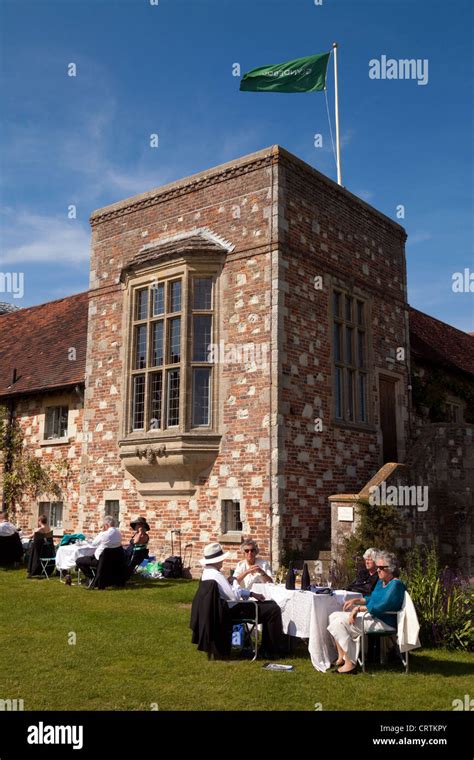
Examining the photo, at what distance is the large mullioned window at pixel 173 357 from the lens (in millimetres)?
14664

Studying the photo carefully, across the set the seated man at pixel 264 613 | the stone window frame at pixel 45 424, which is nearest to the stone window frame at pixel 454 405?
the stone window frame at pixel 45 424

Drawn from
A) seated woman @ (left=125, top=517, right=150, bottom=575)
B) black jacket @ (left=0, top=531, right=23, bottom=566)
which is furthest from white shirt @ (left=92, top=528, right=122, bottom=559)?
black jacket @ (left=0, top=531, right=23, bottom=566)

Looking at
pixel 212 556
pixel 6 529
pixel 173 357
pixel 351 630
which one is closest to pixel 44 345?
pixel 6 529

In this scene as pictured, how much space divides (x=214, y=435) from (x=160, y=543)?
2810mm

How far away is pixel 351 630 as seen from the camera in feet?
26.0

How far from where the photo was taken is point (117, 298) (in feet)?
55.6

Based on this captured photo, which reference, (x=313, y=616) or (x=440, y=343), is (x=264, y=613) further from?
(x=440, y=343)

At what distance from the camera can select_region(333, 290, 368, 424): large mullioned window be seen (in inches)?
612

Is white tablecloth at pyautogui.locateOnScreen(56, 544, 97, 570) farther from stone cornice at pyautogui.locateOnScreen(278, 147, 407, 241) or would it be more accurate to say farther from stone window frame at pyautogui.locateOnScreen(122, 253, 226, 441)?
stone cornice at pyautogui.locateOnScreen(278, 147, 407, 241)

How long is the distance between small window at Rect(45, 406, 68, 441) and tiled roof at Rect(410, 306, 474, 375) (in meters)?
9.69

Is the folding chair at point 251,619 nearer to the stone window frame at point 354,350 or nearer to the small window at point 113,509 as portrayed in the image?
the stone window frame at point 354,350

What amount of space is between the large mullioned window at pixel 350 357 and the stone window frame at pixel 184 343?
2.79 m

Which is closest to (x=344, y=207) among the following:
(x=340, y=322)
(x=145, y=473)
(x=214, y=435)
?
(x=340, y=322)
